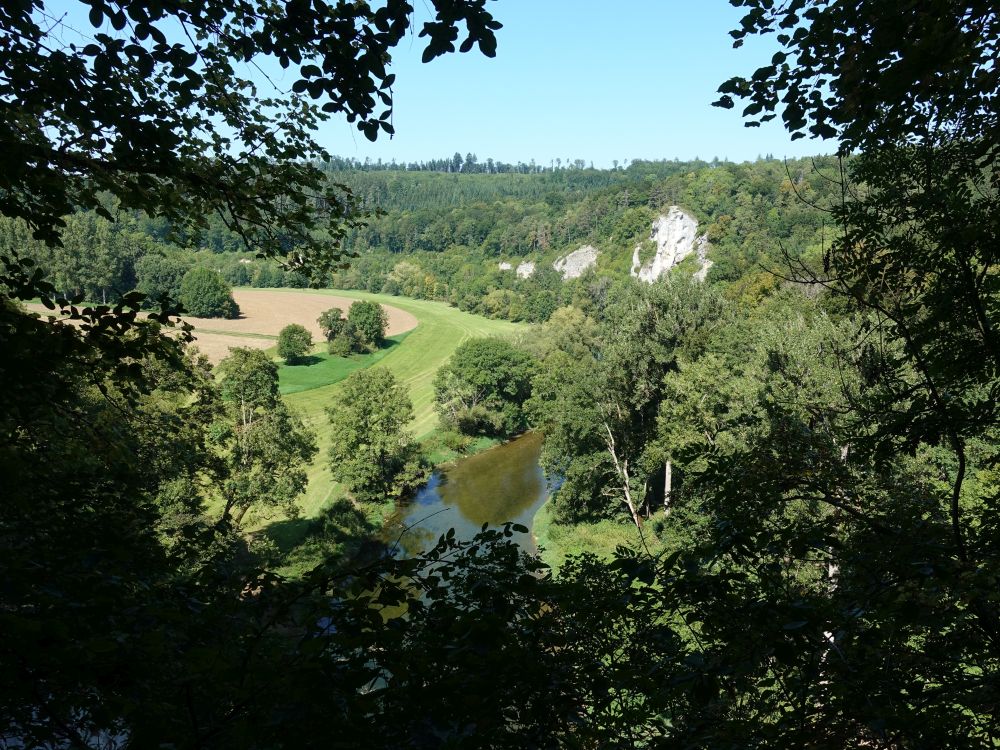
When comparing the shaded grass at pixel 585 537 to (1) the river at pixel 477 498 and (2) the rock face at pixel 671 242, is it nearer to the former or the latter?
(1) the river at pixel 477 498

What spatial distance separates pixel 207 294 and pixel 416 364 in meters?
26.1

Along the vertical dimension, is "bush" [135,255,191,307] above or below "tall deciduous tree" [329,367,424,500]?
above

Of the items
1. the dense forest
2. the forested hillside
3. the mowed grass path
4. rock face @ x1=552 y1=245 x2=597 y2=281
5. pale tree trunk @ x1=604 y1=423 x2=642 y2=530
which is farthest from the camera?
rock face @ x1=552 y1=245 x2=597 y2=281

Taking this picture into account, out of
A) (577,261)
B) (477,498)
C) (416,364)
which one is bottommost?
(477,498)

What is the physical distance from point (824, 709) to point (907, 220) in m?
3.93

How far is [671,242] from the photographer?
10031 cm

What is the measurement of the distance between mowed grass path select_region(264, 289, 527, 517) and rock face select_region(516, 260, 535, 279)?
16.8 meters

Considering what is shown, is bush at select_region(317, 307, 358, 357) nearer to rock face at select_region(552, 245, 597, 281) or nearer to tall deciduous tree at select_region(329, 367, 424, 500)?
tall deciduous tree at select_region(329, 367, 424, 500)

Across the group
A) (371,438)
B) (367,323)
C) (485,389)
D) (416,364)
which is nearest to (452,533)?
(371,438)

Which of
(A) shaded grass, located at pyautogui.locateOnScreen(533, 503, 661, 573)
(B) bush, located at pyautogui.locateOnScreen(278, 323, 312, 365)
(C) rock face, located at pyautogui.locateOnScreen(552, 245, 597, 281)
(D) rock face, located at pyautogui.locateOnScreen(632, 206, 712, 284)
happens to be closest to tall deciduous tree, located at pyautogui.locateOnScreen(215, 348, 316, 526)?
(A) shaded grass, located at pyautogui.locateOnScreen(533, 503, 661, 573)

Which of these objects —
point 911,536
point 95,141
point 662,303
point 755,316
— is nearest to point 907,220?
point 911,536

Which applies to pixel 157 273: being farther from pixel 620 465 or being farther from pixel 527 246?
pixel 527 246

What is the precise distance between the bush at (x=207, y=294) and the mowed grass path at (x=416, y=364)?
1046cm

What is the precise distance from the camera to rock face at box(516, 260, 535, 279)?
11496 centimetres
